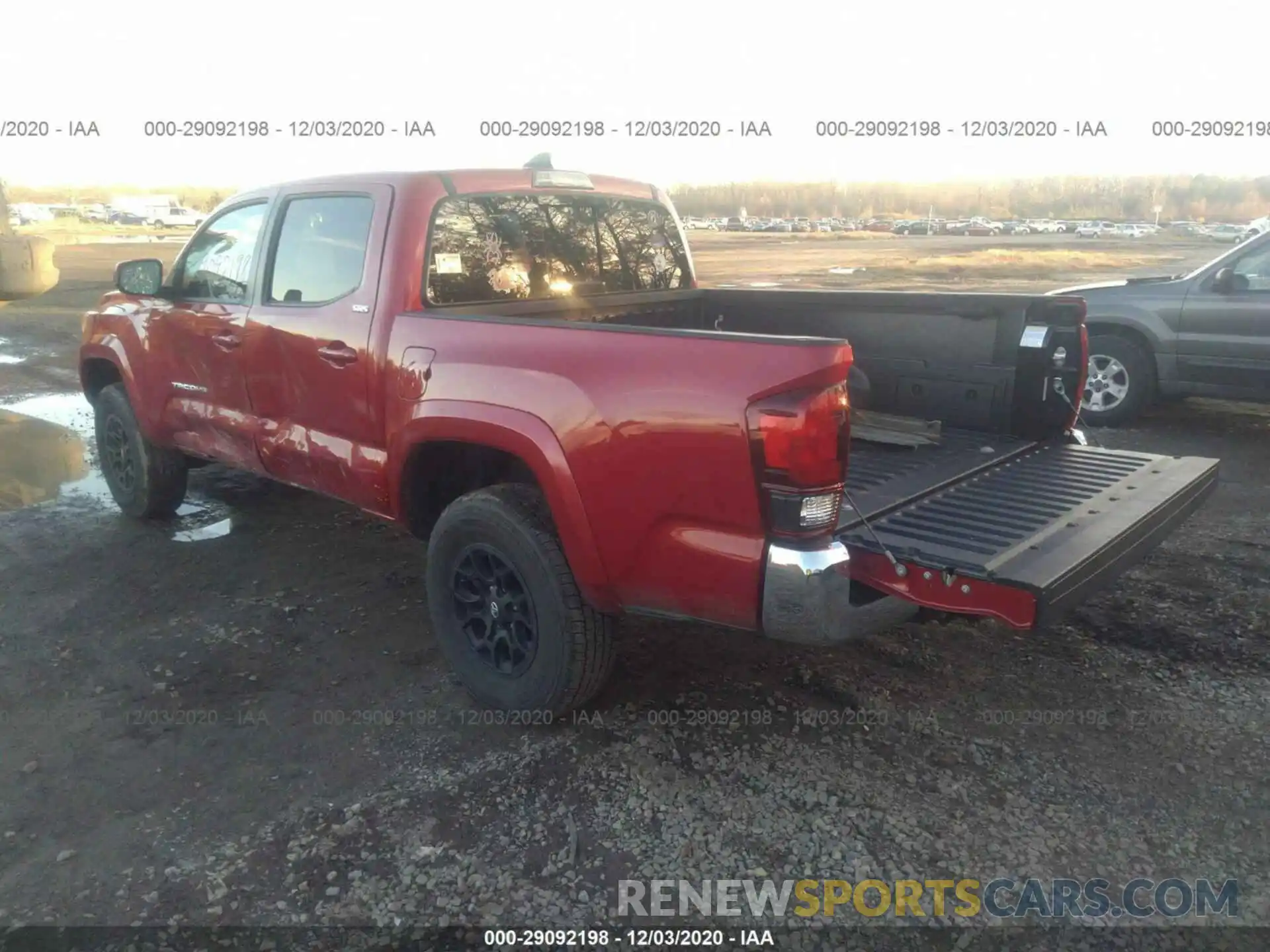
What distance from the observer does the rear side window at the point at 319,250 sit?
12.6 ft

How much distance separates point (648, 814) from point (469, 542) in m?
1.13

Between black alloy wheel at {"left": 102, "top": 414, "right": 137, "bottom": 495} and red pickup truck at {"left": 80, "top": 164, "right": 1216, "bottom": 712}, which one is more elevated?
red pickup truck at {"left": 80, "top": 164, "right": 1216, "bottom": 712}

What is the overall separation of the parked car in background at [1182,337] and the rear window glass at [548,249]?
13.7ft

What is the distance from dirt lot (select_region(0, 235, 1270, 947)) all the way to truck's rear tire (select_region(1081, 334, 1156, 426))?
9.81 ft

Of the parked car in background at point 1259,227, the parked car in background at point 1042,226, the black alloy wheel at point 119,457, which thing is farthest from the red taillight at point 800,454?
the parked car in background at point 1042,226

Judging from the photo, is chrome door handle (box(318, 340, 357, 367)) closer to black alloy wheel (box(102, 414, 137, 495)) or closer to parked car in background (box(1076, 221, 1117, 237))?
black alloy wheel (box(102, 414, 137, 495))

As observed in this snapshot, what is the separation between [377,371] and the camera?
3.63 metres

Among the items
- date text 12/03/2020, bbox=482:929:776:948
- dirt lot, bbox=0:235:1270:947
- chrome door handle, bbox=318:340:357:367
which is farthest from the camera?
chrome door handle, bbox=318:340:357:367

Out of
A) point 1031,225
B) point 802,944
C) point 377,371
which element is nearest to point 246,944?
point 802,944

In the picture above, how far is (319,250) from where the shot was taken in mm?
4047

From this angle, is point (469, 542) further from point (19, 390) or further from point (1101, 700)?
point (19, 390)

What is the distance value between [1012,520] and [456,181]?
243 cm

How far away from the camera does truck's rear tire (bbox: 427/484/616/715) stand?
3152 millimetres

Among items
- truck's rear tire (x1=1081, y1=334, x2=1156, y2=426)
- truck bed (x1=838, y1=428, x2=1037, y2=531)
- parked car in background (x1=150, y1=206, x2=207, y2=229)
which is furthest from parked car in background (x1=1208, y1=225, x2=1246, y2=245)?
parked car in background (x1=150, y1=206, x2=207, y2=229)
